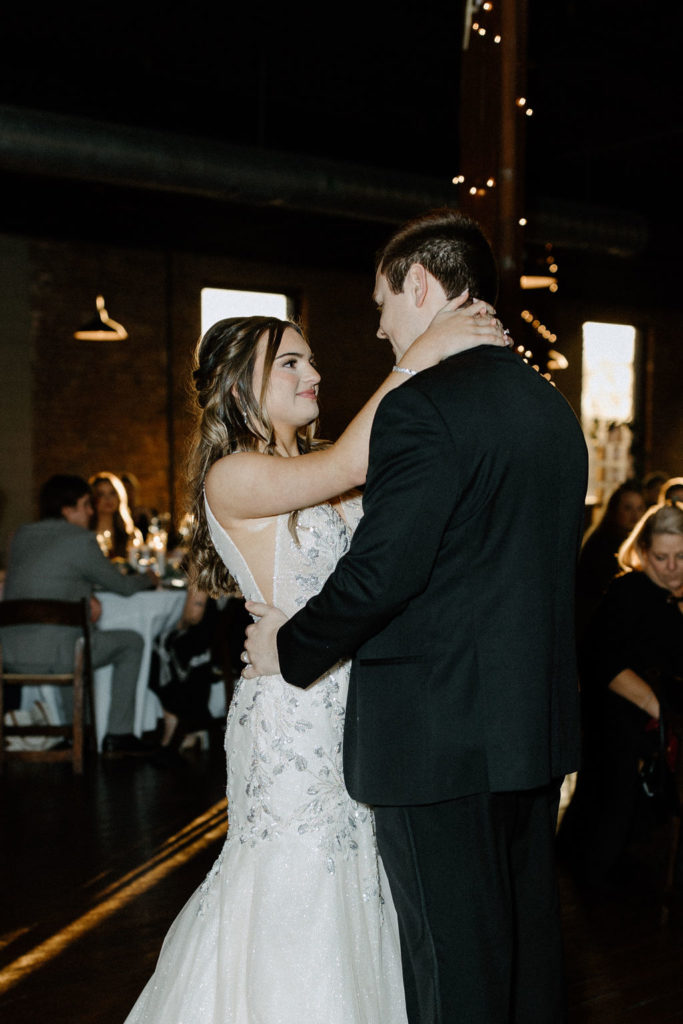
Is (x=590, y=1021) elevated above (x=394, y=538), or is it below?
below

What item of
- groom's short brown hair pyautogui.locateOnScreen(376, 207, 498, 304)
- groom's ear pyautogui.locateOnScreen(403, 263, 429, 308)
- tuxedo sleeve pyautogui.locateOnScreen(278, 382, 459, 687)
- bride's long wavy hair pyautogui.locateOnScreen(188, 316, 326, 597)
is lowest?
tuxedo sleeve pyautogui.locateOnScreen(278, 382, 459, 687)

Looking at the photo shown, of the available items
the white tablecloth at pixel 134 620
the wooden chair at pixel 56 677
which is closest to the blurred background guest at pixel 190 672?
the white tablecloth at pixel 134 620

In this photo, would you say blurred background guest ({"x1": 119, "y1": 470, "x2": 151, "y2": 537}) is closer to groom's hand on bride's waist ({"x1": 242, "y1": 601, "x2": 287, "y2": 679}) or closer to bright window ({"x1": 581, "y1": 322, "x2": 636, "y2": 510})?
groom's hand on bride's waist ({"x1": 242, "y1": 601, "x2": 287, "y2": 679})

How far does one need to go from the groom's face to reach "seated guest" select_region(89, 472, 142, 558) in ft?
17.8

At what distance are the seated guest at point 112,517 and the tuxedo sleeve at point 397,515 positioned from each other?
562 centimetres

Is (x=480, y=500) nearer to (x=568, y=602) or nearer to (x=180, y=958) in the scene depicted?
(x=568, y=602)

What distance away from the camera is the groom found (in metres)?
1.68

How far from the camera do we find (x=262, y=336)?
233cm

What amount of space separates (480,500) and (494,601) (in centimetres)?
15

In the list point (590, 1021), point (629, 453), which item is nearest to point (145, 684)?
point (590, 1021)

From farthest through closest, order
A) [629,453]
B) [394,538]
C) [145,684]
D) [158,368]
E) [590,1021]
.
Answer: [629,453], [158,368], [145,684], [590,1021], [394,538]

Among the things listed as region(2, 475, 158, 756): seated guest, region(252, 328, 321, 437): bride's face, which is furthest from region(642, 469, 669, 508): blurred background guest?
region(252, 328, 321, 437): bride's face

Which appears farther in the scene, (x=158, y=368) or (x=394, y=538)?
(x=158, y=368)

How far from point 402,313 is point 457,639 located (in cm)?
55
